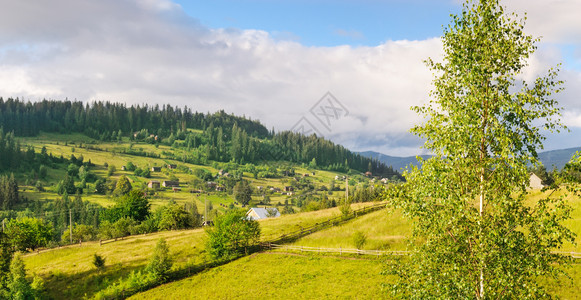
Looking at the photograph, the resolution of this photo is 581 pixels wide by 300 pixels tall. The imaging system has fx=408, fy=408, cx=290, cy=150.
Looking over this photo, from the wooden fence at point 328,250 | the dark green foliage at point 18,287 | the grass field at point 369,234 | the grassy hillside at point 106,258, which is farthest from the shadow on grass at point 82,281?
the grass field at point 369,234

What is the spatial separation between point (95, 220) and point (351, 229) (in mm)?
125798

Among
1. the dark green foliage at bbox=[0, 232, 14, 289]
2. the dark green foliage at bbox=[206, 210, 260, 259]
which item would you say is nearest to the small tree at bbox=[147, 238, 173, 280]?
the dark green foliage at bbox=[206, 210, 260, 259]

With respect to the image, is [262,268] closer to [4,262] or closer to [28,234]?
[4,262]

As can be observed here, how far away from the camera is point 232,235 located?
67.1 meters

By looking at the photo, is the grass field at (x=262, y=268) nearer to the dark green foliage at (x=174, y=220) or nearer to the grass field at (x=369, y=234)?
the grass field at (x=369, y=234)

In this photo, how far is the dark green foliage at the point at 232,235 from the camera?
218 ft

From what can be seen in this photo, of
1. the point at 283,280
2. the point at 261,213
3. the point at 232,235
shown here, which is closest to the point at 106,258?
the point at 232,235

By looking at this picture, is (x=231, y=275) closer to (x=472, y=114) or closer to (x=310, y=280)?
(x=310, y=280)

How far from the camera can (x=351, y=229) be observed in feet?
238

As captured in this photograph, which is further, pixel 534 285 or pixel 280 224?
pixel 280 224

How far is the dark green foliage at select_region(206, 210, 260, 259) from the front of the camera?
218 ft

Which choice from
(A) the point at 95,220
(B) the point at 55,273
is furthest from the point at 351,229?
(A) the point at 95,220

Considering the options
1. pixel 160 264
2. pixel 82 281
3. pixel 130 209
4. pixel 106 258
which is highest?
pixel 130 209

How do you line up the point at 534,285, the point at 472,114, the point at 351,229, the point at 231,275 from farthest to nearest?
the point at 351,229 < the point at 231,275 < the point at 472,114 < the point at 534,285
